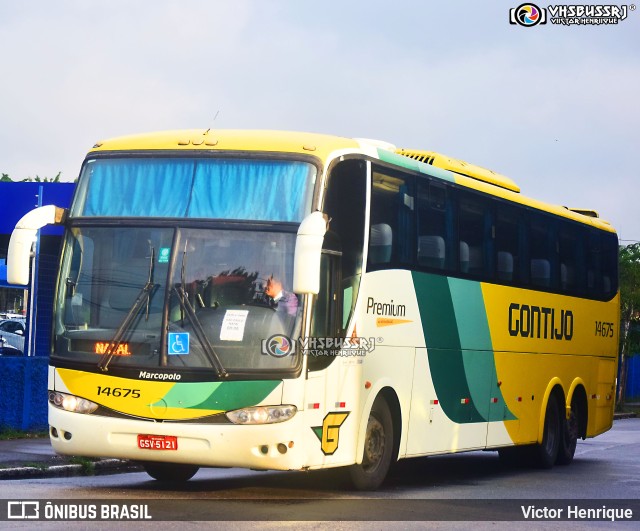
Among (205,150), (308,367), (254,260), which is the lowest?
(308,367)

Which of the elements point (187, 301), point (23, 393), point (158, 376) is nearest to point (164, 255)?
point (187, 301)

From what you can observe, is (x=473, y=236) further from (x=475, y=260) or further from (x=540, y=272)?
(x=540, y=272)

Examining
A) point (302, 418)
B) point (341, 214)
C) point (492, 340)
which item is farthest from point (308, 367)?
point (492, 340)

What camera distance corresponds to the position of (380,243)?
13867mm

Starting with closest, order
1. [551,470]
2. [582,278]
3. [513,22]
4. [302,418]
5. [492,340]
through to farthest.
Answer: [302,418], [492,340], [551,470], [582,278], [513,22]

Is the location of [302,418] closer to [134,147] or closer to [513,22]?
[134,147]

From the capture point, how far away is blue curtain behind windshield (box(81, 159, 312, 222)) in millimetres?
12617

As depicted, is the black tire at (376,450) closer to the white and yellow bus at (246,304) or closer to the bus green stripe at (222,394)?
the white and yellow bus at (246,304)

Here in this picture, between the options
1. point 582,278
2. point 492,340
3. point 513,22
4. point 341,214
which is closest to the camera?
point 341,214

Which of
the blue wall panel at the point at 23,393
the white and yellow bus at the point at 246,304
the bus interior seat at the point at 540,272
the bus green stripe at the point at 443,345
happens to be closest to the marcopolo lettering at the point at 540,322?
the bus interior seat at the point at 540,272

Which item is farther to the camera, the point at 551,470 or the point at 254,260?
the point at 551,470

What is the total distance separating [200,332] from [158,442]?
1.09 metres

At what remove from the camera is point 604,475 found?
18344mm

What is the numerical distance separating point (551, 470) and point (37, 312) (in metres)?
11.1
